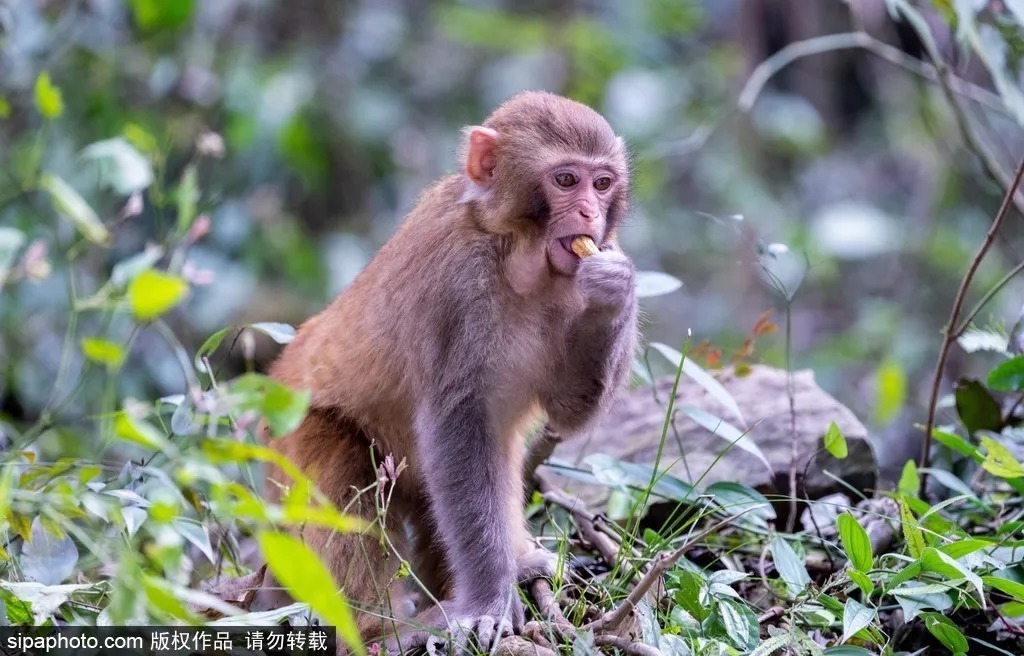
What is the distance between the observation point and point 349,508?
4.50m

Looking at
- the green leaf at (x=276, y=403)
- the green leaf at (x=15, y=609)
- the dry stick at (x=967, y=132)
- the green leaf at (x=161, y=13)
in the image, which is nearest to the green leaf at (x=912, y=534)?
the dry stick at (x=967, y=132)

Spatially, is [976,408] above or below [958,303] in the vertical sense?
below

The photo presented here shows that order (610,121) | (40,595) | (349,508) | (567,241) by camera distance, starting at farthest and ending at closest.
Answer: (610,121)
(349,508)
(567,241)
(40,595)

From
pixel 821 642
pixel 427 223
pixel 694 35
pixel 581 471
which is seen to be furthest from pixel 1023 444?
pixel 694 35

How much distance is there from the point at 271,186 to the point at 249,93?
0.85 m

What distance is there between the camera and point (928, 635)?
414 cm

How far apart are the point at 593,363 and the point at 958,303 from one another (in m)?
1.47

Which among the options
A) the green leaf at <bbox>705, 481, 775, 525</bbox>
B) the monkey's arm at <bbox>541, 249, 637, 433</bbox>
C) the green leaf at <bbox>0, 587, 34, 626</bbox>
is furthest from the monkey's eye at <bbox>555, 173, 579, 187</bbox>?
the green leaf at <bbox>0, 587, 34, 626</bbox>

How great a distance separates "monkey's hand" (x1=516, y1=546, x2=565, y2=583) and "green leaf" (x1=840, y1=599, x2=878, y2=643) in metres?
1.11

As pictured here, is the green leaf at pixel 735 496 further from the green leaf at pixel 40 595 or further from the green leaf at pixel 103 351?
the green leaf at pixel 103 351

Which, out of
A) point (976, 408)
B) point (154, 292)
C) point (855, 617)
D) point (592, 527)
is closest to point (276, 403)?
point (154, 292)

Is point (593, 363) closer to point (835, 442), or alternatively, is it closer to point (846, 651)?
point (835, 442)

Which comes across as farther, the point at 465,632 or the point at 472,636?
the point at 472,636

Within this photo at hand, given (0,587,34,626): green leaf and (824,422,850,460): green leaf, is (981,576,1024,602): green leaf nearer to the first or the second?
(824,422,850,460): green leaf
